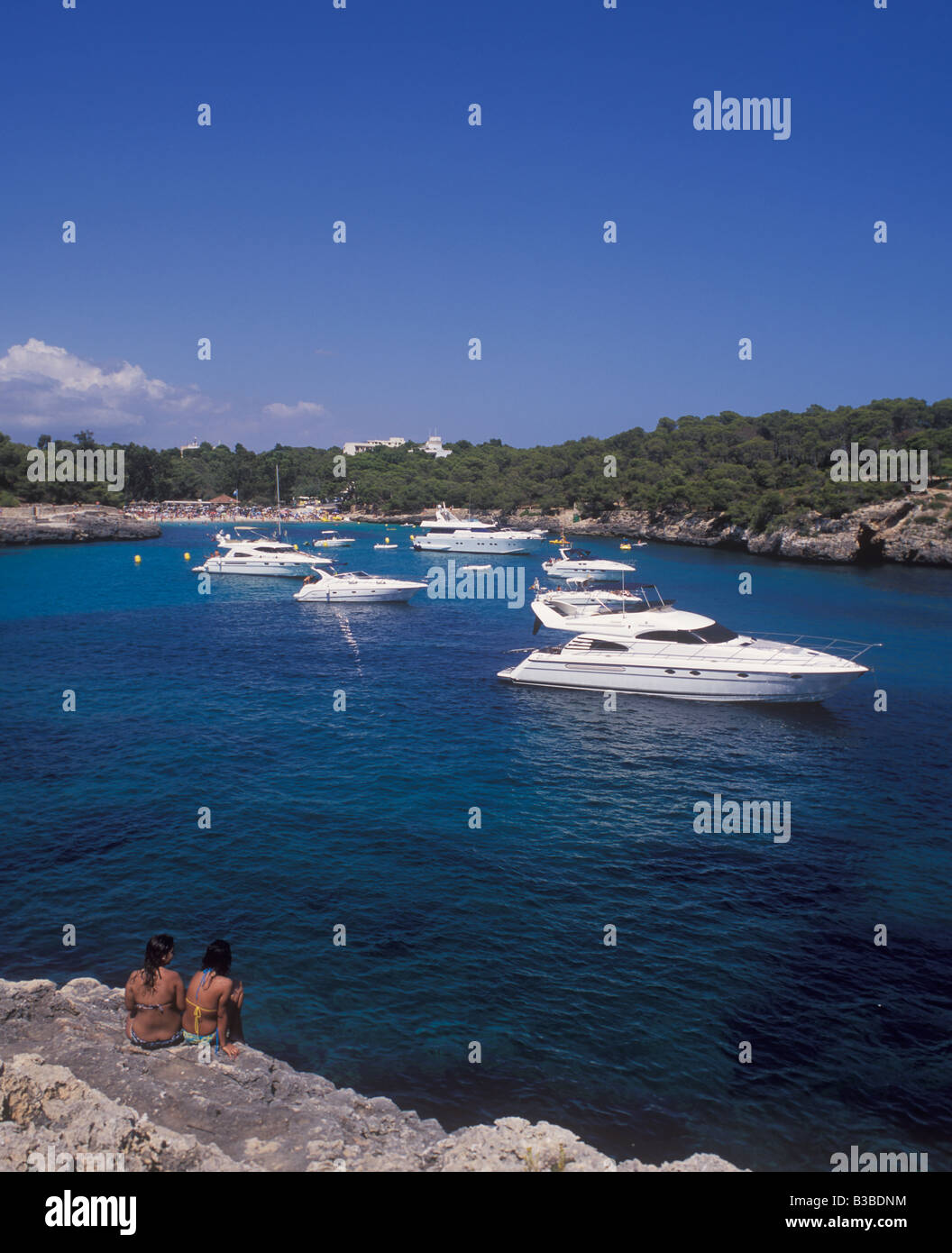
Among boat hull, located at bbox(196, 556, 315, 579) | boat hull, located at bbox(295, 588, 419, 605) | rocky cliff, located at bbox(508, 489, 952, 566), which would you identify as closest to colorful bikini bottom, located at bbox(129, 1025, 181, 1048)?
boat hull, located at bbox(295, 588, 419, 605)

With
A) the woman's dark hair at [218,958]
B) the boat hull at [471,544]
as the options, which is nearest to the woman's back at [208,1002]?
the woman's dark hair at [218,958]

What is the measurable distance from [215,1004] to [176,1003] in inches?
22.5

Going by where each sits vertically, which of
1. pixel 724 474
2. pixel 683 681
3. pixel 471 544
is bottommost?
pixel 683 681

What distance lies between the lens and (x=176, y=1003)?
11.8 metres

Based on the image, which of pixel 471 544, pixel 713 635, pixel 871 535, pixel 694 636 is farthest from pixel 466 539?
pixel 694 636

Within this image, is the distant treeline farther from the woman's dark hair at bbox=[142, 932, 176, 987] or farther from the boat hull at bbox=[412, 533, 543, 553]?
the woman's dark hair at bbox=[142, 932, 176, 987]

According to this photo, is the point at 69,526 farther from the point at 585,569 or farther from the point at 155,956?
the point at 155,956

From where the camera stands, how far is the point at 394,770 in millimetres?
28266

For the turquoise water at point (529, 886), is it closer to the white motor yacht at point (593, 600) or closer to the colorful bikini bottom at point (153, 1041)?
the colorful bikini bottom at point (153, 1041)

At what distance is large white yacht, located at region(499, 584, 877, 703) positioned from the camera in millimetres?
35812

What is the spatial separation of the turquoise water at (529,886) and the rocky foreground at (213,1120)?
→ 2460mm

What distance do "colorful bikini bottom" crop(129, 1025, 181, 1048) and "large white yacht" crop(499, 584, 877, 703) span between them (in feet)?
95.5
